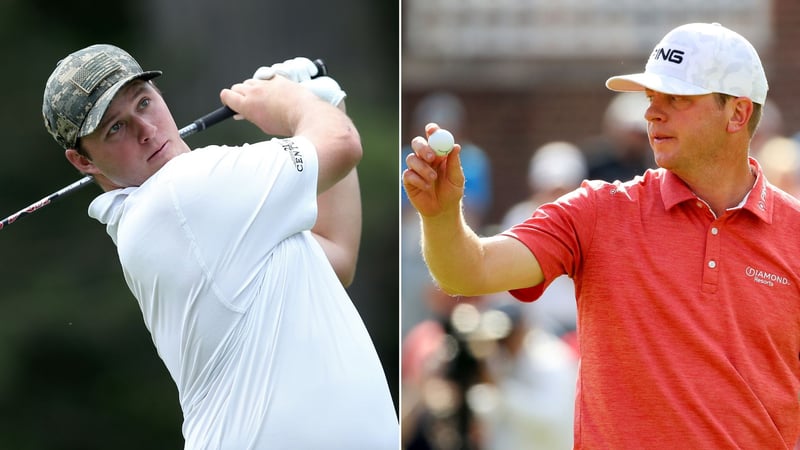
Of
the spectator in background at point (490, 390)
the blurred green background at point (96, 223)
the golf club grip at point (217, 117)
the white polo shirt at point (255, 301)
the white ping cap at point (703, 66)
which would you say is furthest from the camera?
the blurred green background at point (96, 223)

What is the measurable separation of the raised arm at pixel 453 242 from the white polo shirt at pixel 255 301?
276mm

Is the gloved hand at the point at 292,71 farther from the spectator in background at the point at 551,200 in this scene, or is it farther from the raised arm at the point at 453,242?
the spectator in background at the point at 551,200

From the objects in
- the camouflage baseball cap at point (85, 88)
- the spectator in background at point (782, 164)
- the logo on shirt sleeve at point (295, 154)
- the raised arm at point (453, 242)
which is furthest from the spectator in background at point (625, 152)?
the camouflage baseball cap at point (85, 88)

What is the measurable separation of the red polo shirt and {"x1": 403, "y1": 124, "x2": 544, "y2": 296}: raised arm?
0.23 feet

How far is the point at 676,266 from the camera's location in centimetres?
362

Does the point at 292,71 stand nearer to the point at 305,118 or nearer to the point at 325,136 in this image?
the point at 305,118

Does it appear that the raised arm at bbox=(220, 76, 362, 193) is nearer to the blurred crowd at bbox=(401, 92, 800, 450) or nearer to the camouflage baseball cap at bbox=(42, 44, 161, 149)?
the camouflage baseball cap at bbox=(42, 44, 161, 149)

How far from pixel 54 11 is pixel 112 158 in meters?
7.63

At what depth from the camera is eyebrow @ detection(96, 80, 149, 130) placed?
3.64 m

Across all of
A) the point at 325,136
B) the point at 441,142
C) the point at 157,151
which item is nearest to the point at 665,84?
the point at 441,142

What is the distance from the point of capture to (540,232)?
12.0ft

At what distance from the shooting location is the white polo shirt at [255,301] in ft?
11.5

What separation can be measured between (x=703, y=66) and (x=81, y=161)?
1641 millimetres

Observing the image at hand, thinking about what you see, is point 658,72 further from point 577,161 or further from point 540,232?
point 577,161
